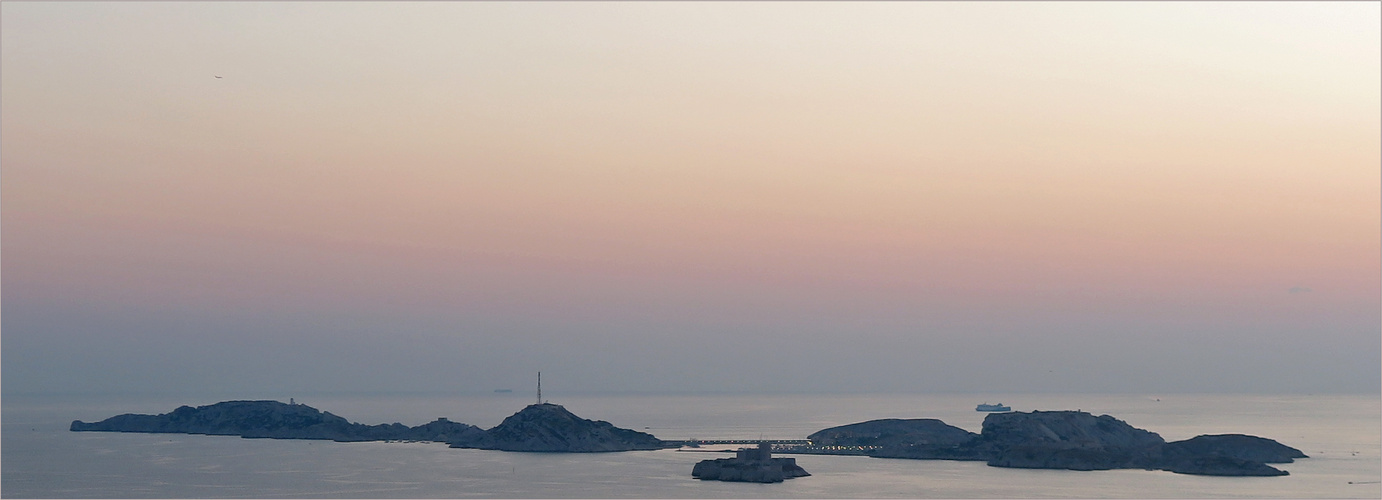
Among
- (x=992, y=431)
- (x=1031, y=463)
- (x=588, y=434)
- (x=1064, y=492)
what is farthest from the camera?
(x=588, y=434)

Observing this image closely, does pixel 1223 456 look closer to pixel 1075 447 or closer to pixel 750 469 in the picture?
pixel 1075 447

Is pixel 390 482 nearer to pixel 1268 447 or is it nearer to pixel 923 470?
pixel 923 470

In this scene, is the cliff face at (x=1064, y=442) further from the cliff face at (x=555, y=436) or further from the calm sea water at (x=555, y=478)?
the cliff face at (x=555, y=436)

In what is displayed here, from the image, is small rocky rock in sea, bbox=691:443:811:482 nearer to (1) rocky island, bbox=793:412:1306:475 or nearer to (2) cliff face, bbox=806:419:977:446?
(1) rocky island, bbox=793:412:1306:475

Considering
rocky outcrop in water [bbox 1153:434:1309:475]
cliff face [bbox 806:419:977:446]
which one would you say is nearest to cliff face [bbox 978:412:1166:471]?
rocky outcrop in water [bbox 1153:434:1309:475]

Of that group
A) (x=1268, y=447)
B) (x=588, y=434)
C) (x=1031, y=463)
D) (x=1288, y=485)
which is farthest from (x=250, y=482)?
(x=1268, y=447)

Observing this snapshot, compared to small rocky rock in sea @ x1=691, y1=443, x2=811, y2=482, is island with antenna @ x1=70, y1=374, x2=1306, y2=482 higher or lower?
higher
